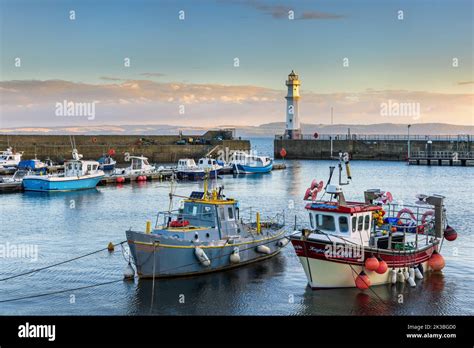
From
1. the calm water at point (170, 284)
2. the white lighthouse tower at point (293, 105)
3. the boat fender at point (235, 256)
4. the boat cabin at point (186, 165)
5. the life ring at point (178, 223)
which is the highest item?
the white lighthouse tower at point (293, 105)

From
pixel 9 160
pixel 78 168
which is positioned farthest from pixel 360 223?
pixel 9 160

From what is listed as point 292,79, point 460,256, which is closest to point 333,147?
point 292,79

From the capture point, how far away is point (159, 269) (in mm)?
20188

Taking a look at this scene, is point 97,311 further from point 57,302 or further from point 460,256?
point 460,256

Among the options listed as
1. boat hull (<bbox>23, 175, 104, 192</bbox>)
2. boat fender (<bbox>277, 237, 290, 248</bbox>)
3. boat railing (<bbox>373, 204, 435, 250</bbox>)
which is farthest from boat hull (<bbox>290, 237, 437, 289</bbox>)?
boat hull (<bbox>23, 175, 104, 192</bbox>)

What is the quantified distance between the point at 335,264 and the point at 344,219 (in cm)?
136

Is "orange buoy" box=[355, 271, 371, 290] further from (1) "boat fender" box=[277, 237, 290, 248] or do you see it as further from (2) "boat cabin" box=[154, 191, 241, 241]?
(1) "boat fender" box=[277, 237, 290, 248]

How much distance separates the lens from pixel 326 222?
19.8 m

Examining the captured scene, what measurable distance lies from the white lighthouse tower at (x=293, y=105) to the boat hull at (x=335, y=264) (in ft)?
246

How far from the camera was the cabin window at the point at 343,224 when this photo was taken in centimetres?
1945

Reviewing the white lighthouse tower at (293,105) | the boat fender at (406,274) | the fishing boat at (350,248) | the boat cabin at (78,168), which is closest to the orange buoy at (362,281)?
the fishing boat at (350,248)

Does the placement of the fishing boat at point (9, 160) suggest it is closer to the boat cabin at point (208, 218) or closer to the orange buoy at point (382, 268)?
the boat cabin at point (208, 218)

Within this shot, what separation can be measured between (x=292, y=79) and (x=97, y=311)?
257ft

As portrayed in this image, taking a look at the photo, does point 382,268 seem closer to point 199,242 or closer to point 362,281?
point 362,281
